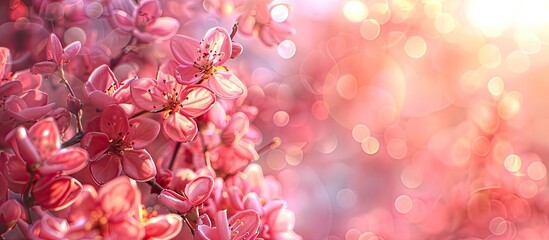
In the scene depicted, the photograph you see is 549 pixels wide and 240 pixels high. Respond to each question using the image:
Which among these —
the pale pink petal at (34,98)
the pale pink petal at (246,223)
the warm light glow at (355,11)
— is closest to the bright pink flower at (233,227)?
the pale pink petal at (246,223)

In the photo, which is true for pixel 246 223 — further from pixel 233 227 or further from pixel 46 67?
pixel 46 67

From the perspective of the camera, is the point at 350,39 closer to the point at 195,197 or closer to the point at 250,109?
the point at 250,109

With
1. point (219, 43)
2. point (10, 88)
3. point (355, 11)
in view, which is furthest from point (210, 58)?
point (355, 11)

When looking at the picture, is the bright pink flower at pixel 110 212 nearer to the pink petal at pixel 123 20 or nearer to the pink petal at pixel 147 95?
the pink petal at pixel 147 95

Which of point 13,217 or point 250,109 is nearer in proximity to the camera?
point 13,217

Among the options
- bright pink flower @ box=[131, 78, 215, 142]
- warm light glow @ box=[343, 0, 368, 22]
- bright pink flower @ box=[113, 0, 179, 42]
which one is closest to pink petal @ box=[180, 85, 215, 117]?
bright pink flower @ box=[131, 78, 215, 142]

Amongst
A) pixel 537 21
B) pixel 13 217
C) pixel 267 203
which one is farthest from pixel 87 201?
pixel 537 21
